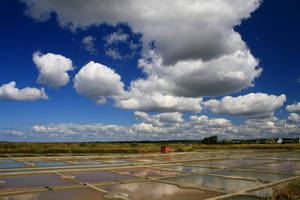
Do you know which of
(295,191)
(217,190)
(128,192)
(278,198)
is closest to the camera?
(278,198)

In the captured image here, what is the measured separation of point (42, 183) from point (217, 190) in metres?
7.76

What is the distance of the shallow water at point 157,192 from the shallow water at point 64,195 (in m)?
0.95

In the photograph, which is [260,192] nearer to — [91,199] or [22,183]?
[91,199]

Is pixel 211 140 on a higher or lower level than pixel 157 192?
lower

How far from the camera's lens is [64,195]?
321 inches

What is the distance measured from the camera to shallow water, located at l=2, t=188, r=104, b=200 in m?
7.76

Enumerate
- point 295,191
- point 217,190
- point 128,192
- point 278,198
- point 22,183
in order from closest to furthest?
point 278,198
point 295,191
point 128,192
point 217,190
point 22,183

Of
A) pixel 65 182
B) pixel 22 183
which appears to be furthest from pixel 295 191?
pixel 22 183

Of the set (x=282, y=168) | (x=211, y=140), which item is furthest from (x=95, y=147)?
(x=211, y=140)

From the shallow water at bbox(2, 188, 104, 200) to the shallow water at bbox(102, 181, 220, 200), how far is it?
95cm

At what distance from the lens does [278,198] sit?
7.38 m

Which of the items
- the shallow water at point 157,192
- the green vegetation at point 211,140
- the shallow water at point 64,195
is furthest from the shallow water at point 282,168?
the green vegetation at point 211,140

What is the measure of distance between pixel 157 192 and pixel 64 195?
3446 millimetres

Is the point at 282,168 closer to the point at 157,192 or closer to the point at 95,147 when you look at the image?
the point at 157,192
